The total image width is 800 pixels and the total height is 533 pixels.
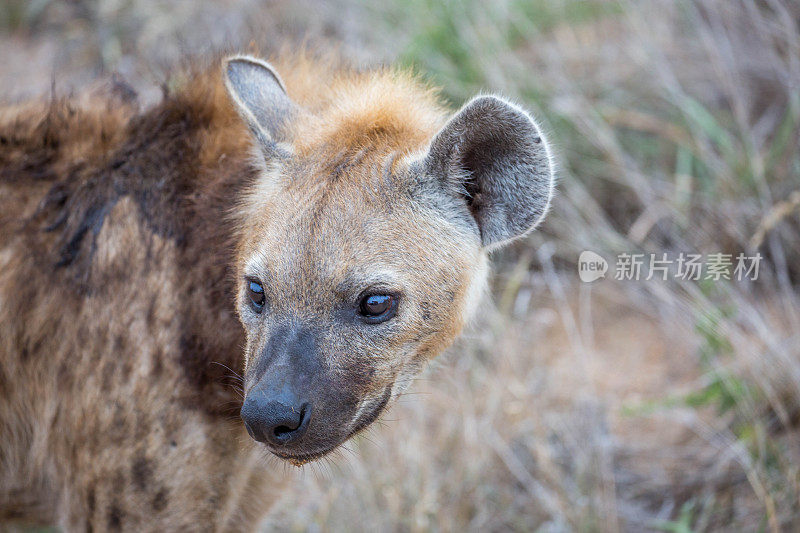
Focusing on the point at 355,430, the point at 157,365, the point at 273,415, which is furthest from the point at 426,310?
the point at 157,365

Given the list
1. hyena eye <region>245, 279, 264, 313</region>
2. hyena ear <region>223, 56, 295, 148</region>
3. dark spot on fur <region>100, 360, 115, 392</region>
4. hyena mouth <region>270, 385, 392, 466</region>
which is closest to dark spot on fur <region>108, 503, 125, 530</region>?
dark spot on fur <region>100, 360, 115, 392</region>

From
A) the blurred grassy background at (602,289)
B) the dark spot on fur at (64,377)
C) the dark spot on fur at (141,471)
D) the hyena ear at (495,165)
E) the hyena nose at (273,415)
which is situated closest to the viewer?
the hyena nose at (273,415)

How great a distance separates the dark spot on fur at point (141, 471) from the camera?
184 cm

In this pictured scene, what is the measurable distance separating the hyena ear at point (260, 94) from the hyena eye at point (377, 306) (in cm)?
49

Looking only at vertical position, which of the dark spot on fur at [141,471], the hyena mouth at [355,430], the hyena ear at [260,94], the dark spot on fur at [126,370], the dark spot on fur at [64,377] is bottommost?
the dark spot on fur at [141,471]

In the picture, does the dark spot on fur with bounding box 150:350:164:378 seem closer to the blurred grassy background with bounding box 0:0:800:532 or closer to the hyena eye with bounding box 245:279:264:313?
the hyena eye with bounding box 245:279:264:313

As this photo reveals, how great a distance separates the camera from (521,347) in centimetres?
350

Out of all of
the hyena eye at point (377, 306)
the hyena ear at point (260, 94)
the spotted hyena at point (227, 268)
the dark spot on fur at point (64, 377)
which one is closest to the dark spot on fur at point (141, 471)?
the spotted hyena at point (227, 268)

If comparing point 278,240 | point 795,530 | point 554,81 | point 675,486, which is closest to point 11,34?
point 554,81

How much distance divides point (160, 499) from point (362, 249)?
0.81m

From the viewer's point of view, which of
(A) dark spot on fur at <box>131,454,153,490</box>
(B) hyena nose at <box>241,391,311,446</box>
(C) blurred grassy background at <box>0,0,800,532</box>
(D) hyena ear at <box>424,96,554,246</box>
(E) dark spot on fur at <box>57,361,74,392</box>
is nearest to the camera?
(B) hyena nose at <box>241,391,311,446</box>

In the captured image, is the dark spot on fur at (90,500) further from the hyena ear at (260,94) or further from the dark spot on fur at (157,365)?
the hyena ear at (260,94)

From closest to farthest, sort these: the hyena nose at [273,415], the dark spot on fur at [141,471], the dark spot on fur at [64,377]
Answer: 1. the hyena nose at [273,415]
2. the dark spot on fur at [141,471]
3. the dark spot on fur at [64,377]

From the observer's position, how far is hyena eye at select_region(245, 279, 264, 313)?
1.72 m
